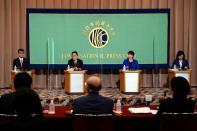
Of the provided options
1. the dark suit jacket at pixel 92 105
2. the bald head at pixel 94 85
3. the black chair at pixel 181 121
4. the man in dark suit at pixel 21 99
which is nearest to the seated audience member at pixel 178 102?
the black chair at pixel 181 121

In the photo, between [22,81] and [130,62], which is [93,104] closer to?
[22,81]

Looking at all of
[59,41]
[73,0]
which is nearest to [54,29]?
[59,41]

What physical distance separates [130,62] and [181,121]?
7.00 meters

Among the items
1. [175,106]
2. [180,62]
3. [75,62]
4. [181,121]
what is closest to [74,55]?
[75,62]

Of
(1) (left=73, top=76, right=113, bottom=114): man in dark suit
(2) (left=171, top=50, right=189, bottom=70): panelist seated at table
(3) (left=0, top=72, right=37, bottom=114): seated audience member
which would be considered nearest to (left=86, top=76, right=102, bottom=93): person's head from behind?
Answer: (1) (left=73, top=76, right=113, bottom=114): man in dark suit

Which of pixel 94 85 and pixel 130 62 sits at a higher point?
pixel 130 62

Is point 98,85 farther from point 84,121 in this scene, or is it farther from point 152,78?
point 152,78

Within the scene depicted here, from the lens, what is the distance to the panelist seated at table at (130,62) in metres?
11.1

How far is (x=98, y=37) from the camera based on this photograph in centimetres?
1216

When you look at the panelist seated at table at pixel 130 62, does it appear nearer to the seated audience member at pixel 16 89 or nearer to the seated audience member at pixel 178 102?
the seated audience member at pixel 178 102

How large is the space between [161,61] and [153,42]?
58 centimetres

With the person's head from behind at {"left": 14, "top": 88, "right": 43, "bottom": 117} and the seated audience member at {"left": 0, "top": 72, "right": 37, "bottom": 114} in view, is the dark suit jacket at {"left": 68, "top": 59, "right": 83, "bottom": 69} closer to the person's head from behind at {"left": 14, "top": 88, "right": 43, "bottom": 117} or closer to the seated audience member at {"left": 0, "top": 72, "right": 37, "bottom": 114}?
the seated audience member at {"left": 0, "top": 72, "right": 37, "bottom": 114}

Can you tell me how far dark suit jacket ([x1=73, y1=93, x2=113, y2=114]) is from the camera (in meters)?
4.49

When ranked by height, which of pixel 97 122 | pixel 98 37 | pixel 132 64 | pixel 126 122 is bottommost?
pixel 126 122
